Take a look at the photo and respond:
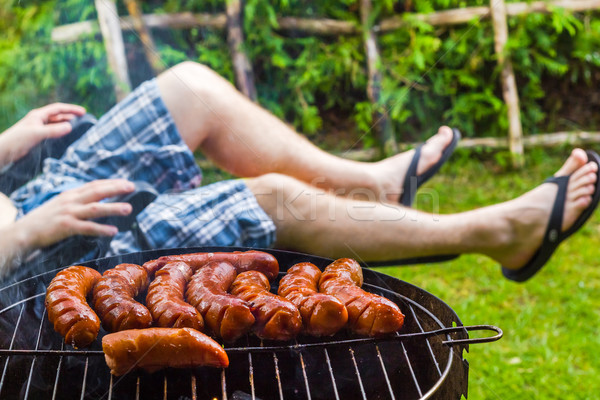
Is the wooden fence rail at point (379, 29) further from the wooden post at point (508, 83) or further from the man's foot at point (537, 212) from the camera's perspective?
the man's foot at point (537, 212)

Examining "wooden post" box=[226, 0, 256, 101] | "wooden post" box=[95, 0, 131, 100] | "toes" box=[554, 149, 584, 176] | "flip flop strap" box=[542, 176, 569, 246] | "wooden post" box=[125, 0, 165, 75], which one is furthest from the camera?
"wooden post" box=[226, 0, 256, 101]

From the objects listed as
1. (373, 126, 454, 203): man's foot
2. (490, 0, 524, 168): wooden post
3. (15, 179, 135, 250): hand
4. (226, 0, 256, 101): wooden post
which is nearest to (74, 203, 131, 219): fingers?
(15, 179, 135, 250): hand

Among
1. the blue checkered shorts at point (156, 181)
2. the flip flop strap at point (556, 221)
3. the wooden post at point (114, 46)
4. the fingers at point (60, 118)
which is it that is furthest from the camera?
the wooden post at point (114, 46)

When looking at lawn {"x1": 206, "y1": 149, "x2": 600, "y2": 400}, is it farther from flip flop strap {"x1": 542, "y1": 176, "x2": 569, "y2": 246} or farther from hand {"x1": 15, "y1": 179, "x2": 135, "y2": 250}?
hand {"x1": 15, "y1": 179, "x2": 135, "y2": 250}

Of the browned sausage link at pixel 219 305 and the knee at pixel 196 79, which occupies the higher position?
the knee at pixel 196 79

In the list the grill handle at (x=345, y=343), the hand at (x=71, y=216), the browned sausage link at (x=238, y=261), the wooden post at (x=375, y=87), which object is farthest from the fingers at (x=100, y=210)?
the wooden post at (x=375, y=87)

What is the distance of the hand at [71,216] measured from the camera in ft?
5.09

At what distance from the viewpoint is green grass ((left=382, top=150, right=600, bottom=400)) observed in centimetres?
212

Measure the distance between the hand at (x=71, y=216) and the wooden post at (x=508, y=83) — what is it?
343 centimetres

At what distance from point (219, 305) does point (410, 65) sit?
143 inches

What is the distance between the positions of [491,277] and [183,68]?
2.20 meters

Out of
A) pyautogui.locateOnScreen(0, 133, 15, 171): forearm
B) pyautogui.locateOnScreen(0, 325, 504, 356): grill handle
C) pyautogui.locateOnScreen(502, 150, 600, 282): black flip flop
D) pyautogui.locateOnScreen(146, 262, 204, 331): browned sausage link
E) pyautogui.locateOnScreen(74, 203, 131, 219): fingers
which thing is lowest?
pyautogui.locateOnScreen(502, 150, 600, 282): black flip flop

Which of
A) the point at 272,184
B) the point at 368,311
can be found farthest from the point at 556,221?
the point at 368,311

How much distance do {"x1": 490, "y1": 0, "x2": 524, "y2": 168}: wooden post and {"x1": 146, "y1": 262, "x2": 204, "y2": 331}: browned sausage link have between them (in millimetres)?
3486
